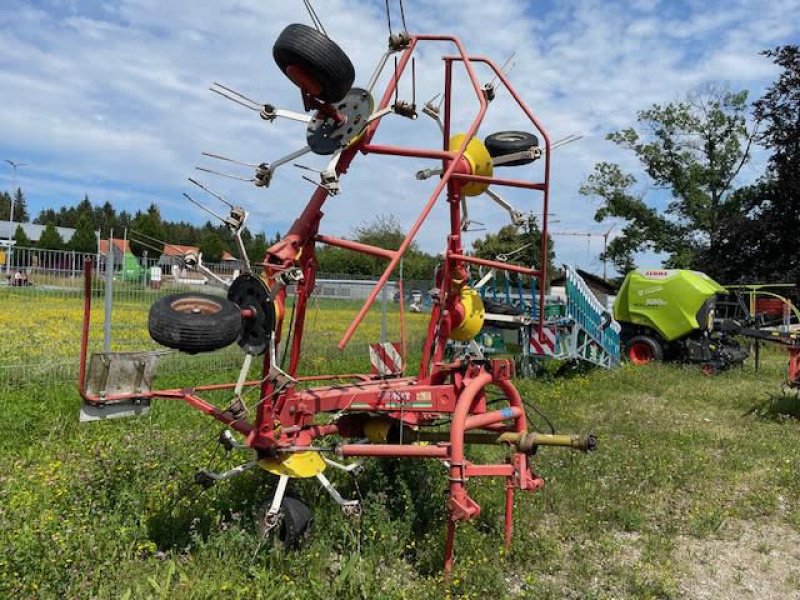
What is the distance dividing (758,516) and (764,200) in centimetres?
2353

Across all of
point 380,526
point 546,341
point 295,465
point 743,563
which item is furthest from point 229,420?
point 546,341

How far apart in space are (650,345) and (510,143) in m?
10.9

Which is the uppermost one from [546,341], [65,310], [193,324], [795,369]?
[193,324]

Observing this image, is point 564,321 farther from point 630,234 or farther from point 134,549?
point 630,234

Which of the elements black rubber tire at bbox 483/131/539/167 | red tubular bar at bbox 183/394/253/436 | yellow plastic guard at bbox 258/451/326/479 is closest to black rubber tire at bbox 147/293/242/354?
red tubular bar at bbox 183/394/253/436

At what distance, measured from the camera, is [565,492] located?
213 inches

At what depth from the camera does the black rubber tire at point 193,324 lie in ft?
10.6

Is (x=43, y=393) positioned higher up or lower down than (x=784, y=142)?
lower down

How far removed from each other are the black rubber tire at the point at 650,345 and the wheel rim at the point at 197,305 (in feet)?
41.3

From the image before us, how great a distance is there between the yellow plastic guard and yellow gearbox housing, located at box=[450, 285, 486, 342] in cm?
173

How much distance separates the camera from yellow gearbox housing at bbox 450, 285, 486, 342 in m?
5.36

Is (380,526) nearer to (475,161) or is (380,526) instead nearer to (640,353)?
(475,161)

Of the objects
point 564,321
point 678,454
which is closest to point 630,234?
point 564,321

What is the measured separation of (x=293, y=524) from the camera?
12.9 feet
